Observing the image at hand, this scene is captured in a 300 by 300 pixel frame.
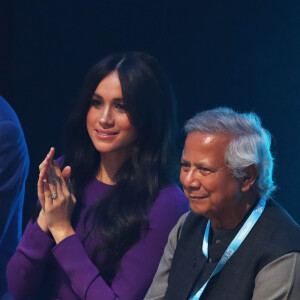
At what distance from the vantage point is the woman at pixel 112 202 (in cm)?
236

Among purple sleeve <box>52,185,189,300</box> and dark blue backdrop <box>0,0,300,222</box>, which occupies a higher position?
dark blue backdrop <box>0,0,300,222</box>

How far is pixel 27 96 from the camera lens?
12.6 feet

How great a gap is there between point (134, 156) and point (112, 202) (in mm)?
189

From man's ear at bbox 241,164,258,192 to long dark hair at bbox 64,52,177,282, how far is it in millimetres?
428

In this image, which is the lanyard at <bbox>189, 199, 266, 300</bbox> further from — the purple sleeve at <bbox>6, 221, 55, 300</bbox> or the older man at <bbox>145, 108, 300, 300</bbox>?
the purple sleeve at <bbox>6, 221, 55, 300</bbox>

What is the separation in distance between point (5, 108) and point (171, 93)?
2.02 ft

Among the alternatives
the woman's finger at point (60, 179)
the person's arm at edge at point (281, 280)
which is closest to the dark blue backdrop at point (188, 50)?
the woman's finger at point (60, 179)

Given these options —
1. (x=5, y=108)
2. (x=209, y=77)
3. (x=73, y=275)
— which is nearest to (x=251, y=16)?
(x=209, y=77)

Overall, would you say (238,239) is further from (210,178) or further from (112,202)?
(112,202)

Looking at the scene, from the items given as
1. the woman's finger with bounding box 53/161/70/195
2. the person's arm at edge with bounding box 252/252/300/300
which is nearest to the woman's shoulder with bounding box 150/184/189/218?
the woman's finger with bounding box 53/161/70/195

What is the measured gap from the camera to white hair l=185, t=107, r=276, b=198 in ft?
6.86

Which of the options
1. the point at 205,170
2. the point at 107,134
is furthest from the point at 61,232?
the point at 205,170

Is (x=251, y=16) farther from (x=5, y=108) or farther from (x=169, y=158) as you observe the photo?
(x=5, y=108)

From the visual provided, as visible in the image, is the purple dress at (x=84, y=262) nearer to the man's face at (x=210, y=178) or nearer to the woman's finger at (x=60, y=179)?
the woman's finger at (x=60, y=179)
